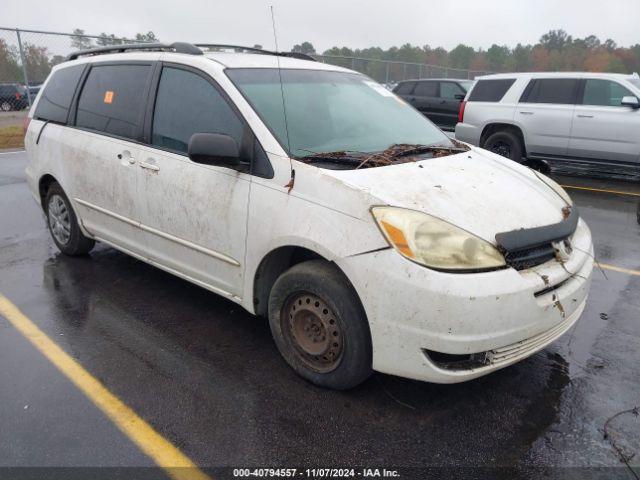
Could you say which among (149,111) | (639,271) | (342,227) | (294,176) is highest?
(149,111)

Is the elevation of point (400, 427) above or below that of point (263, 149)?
below

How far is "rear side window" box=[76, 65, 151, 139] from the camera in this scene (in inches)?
156

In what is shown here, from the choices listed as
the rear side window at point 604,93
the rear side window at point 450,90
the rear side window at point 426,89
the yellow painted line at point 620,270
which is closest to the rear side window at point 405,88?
the rear side window at point 426,89

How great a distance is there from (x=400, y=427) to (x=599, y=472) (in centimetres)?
91

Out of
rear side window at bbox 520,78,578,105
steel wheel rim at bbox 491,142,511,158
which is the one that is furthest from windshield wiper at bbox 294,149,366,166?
steel wheel rim at bbox 491,142,511,158

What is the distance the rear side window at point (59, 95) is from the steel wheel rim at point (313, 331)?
3030 mm

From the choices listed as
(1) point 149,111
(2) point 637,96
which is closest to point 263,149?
(1) point 149,111

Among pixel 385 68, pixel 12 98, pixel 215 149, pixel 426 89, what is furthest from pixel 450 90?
pixel 12 98

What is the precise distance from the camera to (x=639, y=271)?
4.94 m

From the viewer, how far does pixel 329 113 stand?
3.55 metres

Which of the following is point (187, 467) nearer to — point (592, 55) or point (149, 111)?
point (149, 111)

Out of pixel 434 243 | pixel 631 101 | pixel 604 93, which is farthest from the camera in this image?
pixel 604 93

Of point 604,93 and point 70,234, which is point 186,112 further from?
point 604,93

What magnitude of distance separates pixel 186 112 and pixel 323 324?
1.79 metres
